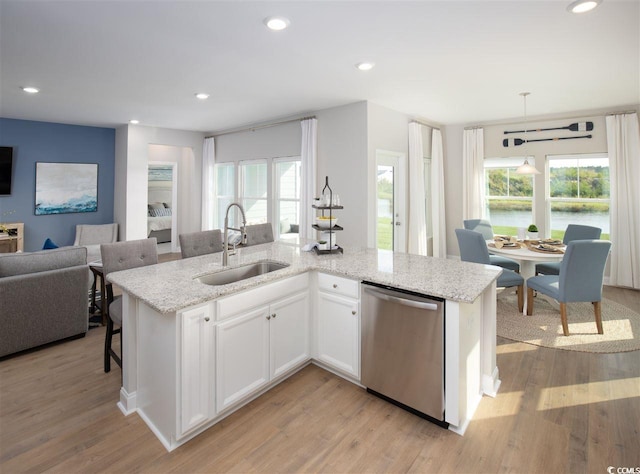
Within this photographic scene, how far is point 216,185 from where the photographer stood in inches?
291

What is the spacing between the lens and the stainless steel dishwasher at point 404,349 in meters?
2.03

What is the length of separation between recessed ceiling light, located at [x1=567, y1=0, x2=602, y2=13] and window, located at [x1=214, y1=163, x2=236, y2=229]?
5.81m

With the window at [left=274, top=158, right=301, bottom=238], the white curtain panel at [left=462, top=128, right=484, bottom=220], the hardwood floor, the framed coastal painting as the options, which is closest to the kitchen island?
the hardwood floor

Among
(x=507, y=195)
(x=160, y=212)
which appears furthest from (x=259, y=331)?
(x=160, y=212)

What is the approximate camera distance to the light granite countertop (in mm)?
1963

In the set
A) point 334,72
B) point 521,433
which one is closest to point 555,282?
point 521,433

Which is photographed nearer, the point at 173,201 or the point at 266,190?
the point at 266,190

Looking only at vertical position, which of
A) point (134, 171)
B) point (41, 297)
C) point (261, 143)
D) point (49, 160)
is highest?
point (261, 143)

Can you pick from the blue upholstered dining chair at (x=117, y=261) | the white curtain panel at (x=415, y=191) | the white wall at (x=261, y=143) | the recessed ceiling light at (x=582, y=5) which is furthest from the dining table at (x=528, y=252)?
the blue upholstered dining chair at (x=117, y=261)

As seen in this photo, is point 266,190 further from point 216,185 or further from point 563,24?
point 563,24

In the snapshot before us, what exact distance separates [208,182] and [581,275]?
6.54 metres

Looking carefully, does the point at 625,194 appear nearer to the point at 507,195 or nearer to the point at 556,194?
the point at 556,194

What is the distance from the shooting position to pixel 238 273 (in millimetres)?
2773

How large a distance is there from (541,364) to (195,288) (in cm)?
282
